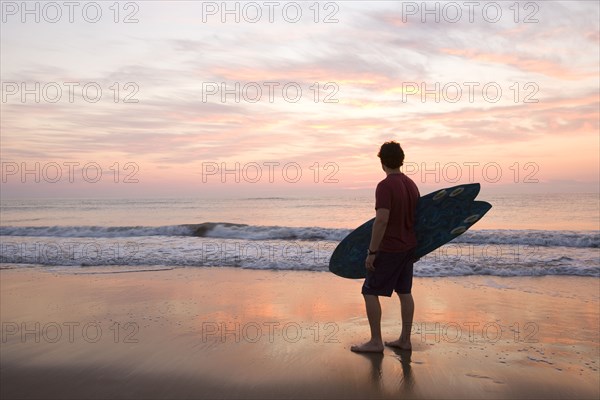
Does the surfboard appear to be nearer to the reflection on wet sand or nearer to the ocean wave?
the reflection on wet sand

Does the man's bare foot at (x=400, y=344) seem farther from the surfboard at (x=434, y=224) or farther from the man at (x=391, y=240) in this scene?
the surfboard at (x=434, y=224)

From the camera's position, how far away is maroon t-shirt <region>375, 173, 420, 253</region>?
145 inches

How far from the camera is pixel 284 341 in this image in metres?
4.23

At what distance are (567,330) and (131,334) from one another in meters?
3.99

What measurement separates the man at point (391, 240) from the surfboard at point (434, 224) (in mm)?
258

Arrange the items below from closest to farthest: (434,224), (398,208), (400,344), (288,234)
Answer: (398,208) → (400,344) → (434,224) → (288,234)

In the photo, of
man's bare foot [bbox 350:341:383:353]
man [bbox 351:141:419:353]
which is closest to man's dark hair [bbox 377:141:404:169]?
man [bbox 351:141:419:353]

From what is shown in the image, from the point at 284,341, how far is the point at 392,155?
1.81 meters

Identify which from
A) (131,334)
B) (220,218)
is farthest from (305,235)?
(131,334)

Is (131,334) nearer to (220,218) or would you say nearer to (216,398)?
(216,398)

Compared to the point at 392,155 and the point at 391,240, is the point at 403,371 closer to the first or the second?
the point at 391,240

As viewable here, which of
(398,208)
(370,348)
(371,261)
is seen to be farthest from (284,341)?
(398,208)

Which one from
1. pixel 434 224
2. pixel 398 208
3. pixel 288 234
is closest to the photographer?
pixel 398 208

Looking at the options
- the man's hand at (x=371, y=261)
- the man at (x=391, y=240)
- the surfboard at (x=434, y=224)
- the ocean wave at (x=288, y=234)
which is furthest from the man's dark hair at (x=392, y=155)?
the ocean wave at (x=288, y=234)
